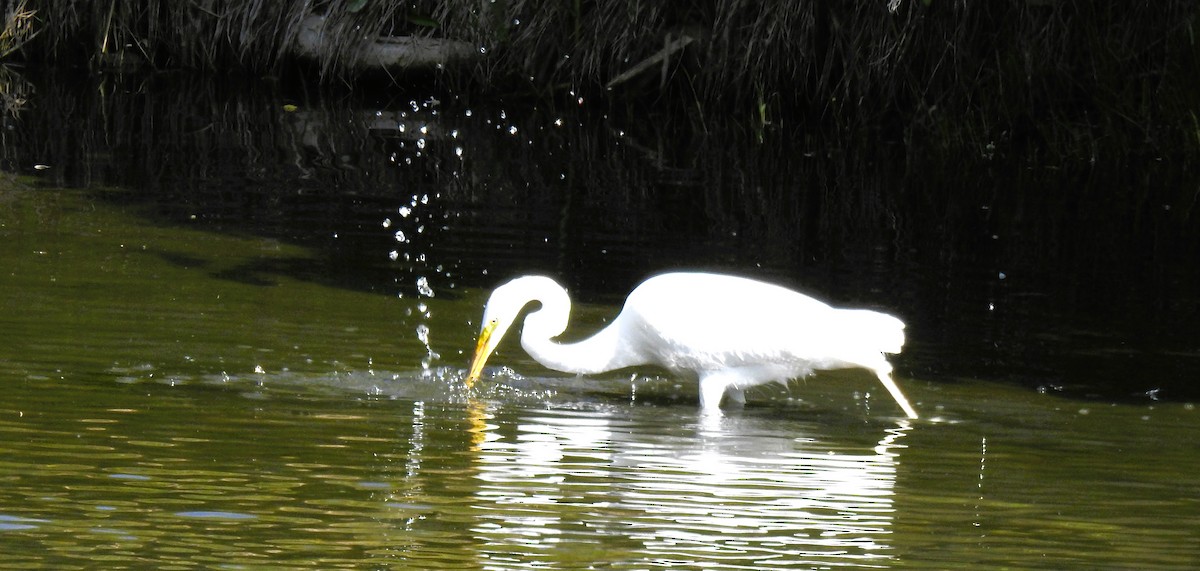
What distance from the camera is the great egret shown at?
666 cm

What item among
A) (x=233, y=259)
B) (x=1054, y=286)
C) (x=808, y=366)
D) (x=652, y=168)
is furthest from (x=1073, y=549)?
(x=652, y=168)

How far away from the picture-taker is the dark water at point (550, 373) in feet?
16.1

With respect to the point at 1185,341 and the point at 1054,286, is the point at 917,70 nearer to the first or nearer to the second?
the point at 1054,286

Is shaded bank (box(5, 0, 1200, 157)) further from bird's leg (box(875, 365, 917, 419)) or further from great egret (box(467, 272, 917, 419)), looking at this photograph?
bird's leg (box(875, 365, 917, 419))

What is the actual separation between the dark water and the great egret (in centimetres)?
16

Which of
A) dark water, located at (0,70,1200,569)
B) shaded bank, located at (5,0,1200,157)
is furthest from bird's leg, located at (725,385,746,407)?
shaded bank, located at (5,0,1200,157)

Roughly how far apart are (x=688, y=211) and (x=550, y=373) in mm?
4166

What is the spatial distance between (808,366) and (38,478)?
296 cm

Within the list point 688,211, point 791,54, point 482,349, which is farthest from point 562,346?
point 791,54

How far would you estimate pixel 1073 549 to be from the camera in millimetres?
4898

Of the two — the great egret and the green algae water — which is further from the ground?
the great egret

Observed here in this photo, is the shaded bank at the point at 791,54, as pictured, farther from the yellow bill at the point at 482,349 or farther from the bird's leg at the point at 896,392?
the yellow bill at the point at 482,349

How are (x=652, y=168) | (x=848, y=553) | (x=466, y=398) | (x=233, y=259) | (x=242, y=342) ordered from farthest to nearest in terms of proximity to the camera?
(x=652, y=168) → (x=233, y=259) → (x=242, y=342) → (x=466, y=398) → (x=848, y=553)

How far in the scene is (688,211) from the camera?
11.4 metres
